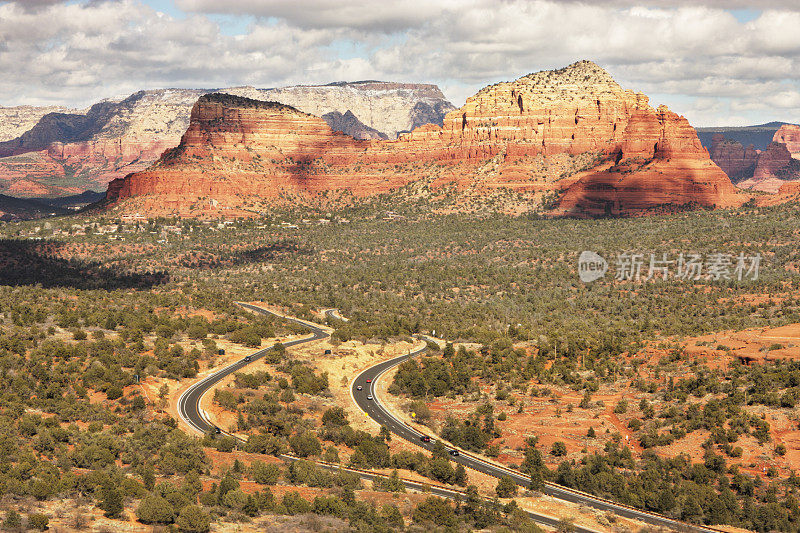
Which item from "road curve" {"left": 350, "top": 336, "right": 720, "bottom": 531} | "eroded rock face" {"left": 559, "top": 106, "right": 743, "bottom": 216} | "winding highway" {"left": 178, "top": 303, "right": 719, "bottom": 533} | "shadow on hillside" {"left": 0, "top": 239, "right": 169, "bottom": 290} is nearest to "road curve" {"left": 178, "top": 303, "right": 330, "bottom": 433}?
"winding highway" {"left": 178, "top": 303, "right": 719, "bottom": 533}

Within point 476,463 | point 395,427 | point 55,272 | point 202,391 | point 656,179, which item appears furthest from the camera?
point 656,179

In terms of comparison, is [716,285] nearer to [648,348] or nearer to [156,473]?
[648,348]

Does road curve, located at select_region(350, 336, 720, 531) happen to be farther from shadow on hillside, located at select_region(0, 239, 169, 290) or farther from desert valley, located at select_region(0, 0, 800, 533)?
shadow on hillside, located at select_region(0, 239, 169, 290)

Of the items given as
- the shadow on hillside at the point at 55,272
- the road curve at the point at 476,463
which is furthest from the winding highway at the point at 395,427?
the shadow on hillside at the point at 55,272

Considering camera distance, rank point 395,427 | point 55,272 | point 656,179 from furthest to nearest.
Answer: point 656,179 → point 55,272 → point 395,427

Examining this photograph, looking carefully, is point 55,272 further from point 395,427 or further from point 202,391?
point 395,427

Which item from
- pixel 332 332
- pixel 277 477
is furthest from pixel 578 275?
pixel 277 477

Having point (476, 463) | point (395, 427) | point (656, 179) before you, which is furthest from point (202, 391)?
point (656, 179)
